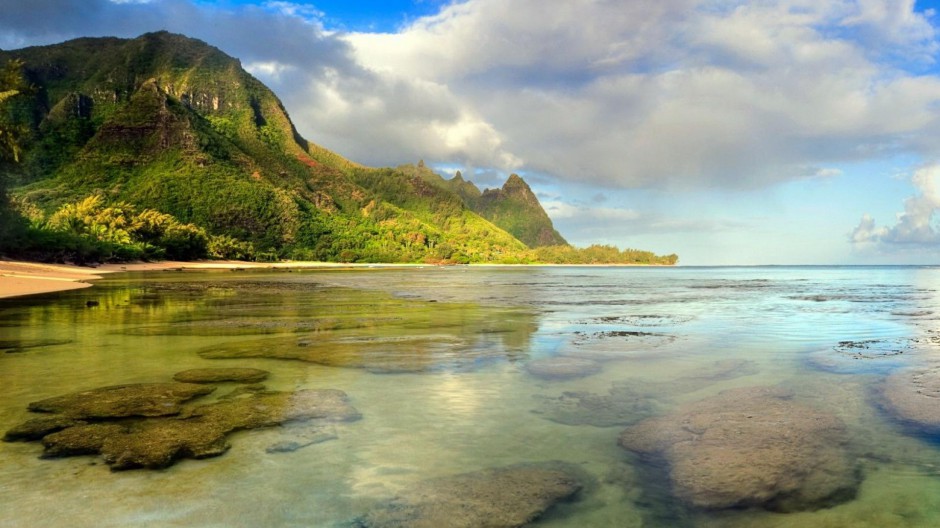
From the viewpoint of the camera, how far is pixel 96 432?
657cm

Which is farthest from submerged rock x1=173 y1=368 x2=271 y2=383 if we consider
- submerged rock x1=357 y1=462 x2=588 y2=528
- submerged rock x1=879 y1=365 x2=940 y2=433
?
submerged rock x1=879 y1=365 x2=940 y2=433

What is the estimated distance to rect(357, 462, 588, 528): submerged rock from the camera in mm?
4523

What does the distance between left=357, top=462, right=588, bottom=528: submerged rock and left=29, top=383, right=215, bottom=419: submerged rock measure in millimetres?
4445

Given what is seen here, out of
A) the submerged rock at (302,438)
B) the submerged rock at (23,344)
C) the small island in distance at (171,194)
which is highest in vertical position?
the small island in distance at (171,194)

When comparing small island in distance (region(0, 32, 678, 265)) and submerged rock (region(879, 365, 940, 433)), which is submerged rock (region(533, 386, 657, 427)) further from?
small island in distance (region(0, 32, 678, 265))

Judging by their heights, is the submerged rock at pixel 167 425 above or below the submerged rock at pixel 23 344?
above

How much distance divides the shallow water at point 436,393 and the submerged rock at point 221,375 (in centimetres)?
41

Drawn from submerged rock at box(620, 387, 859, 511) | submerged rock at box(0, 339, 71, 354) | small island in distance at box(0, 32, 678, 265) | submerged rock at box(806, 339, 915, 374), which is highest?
small island in distance at box(0, 32, 678, 265)

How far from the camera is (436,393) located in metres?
9.20

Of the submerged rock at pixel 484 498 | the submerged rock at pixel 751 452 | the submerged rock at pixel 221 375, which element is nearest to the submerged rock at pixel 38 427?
the submerged rock at pixel 221 375

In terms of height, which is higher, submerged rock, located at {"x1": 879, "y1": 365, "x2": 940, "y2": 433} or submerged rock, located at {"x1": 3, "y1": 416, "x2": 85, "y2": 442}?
submerged rock, located at {"x1": 879, "y1": 365, "x2": 940, "y2": 433}

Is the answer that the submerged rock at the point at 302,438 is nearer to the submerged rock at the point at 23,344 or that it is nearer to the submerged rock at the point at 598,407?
the submerged rock at the point at 598,407

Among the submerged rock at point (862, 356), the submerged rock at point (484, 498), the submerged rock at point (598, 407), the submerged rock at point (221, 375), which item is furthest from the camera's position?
the submerged rock at point (862, 356)

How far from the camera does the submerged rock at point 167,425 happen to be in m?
5.98
